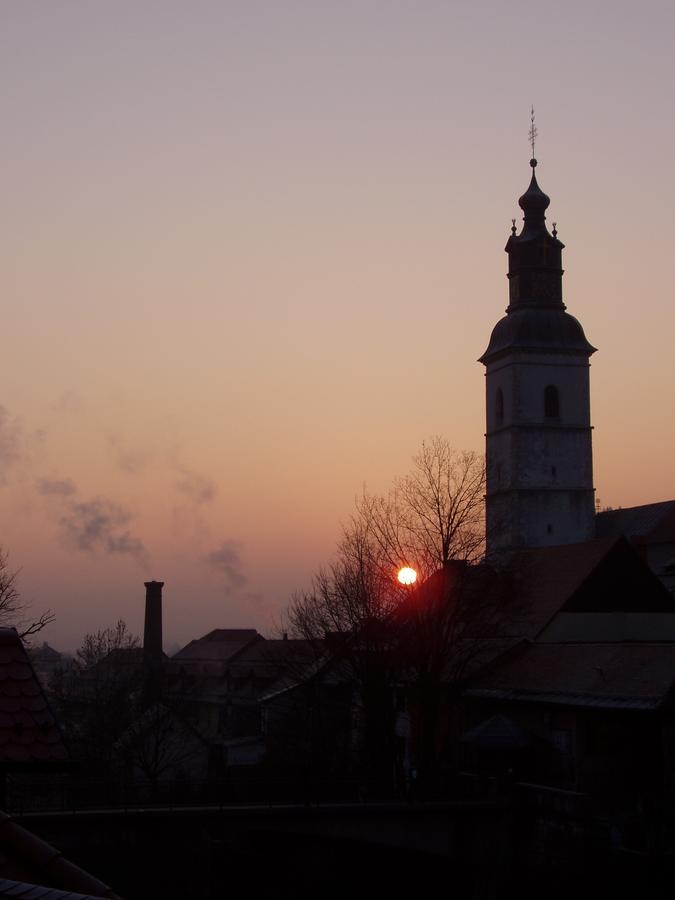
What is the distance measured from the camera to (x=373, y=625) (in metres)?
44.7

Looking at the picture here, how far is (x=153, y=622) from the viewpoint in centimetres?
8506

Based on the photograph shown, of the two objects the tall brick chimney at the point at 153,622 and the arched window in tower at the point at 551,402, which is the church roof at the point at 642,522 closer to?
the arched window in tower at the point at 551,402

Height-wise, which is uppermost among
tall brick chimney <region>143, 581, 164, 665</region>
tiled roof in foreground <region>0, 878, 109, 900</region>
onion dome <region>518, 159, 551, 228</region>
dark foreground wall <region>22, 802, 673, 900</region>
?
onion dome <region>518, 159, 551, 228</region>

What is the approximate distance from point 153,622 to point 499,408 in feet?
87.0

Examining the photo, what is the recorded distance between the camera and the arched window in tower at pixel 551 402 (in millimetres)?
81312

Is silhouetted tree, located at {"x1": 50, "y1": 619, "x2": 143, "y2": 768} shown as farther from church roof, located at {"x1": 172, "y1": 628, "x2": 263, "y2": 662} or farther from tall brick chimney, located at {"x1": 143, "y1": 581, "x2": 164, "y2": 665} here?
church roof, located at {"x1": 172, "y1": 628, "x2": 263, "y2": 662}

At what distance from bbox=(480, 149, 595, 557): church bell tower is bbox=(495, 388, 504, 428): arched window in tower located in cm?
6

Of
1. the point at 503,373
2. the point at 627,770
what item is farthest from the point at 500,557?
the point at 503,373

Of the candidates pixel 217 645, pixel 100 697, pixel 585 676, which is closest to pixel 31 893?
pixel 585 676

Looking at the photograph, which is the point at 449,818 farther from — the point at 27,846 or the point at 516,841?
the point at 27,846

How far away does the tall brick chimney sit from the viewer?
272ft

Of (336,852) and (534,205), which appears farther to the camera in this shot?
(534,205)

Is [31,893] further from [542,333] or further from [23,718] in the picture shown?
[542,333]

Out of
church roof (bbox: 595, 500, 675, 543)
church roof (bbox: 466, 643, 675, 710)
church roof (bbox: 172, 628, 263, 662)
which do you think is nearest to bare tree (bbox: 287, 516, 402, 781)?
church roof (bbox: 466, 643, 675, 710)
